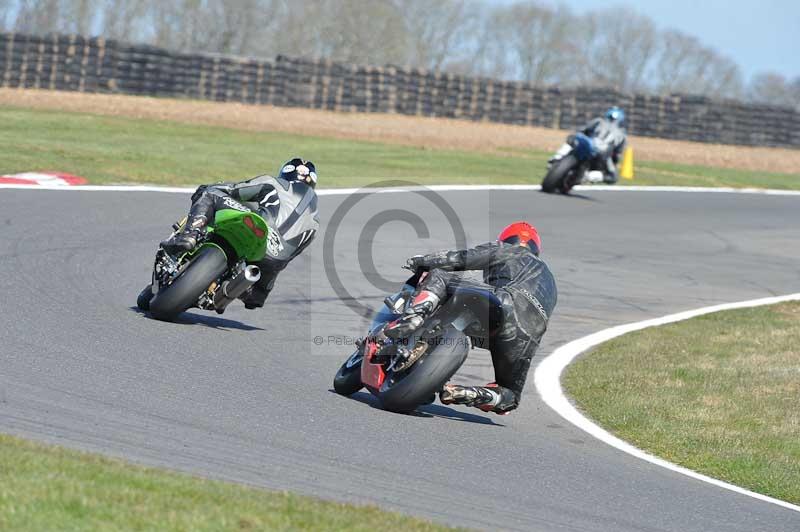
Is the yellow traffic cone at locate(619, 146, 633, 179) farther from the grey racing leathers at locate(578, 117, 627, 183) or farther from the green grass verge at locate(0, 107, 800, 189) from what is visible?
the grey racing leathers at locate(578, 117, 627, 183)

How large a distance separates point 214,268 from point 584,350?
3.55 meters

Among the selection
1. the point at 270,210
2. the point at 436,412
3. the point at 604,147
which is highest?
the point at 604,147

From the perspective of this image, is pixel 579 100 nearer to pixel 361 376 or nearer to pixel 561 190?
pixel 561 190

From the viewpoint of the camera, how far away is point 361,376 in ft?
26.2

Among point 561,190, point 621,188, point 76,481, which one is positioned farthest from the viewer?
point 621,188

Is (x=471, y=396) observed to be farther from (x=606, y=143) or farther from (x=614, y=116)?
(x=614, y=116)

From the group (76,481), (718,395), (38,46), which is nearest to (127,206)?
(718,395)

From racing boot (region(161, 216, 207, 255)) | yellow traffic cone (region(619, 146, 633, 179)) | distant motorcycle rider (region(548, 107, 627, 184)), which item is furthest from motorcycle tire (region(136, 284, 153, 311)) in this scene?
yellow traffic cone (region(619, 146, 633, 179))

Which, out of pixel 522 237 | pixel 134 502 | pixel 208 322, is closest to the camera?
pixel 134 502

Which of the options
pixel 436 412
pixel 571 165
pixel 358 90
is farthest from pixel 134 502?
pixel 358 90

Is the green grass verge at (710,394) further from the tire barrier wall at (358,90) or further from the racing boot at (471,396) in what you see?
the tire barrier wall at (358,90)

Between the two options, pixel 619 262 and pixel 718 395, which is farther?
pixel 619 262

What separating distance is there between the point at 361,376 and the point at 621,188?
16.4m

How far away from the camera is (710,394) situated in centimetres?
969
